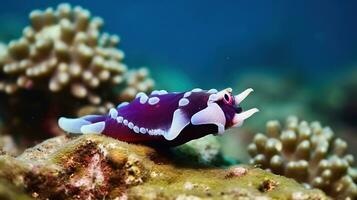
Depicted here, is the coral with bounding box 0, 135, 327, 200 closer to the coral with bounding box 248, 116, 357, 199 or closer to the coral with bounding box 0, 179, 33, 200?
the coral with bounding box 0, 179, 33, 200

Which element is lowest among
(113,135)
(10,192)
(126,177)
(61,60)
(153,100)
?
(10,192)

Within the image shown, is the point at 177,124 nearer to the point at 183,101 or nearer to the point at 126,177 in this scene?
the point at 183,101

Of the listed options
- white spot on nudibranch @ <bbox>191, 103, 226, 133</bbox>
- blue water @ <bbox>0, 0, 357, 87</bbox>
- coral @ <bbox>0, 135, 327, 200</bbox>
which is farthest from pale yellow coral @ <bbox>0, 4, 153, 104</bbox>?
blue water @ <bbox>0, 0, 357, 87</bbox>

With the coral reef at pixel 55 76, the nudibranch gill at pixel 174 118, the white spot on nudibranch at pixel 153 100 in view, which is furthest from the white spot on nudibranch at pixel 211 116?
the coral reef at pixel 55 76

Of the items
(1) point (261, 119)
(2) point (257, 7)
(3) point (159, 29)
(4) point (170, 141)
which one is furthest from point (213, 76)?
(3) point (159, 29)

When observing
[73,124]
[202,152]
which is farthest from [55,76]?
[202,152]

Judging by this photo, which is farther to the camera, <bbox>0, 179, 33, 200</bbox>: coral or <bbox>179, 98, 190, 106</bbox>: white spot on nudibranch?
<bbox>179, 98, 190, 106</bbox>: white spot on nudibranch
